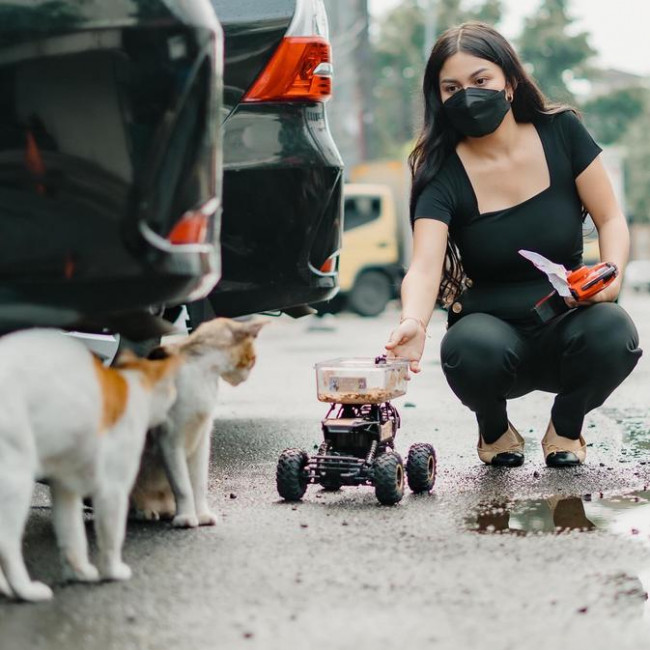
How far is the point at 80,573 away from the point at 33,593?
0.22 m

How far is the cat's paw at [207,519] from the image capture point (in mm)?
4336

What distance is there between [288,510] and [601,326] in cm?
148

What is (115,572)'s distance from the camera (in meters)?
3.59

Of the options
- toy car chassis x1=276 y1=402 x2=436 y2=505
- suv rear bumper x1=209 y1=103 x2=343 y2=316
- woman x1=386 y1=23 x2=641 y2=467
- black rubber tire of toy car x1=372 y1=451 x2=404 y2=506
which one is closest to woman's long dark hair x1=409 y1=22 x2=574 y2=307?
woman x1=386 y1=23 x2=641 y2=467

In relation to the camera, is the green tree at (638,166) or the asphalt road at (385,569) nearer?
the asphalt road at (385,569)

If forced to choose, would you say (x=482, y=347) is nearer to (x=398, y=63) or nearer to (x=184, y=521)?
(x=184, y=521)

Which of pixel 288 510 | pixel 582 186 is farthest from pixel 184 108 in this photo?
pixel 582 186

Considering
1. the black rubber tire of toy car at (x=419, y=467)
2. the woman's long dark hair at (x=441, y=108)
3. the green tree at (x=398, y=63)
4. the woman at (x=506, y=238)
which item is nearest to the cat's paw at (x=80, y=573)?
the black rubber tire of toy car at (x=419, y=467)

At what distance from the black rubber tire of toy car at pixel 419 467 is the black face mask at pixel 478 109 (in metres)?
1.34

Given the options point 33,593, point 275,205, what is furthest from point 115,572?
point 275,205

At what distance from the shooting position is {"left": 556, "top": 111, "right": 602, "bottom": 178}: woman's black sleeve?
5.54 metres

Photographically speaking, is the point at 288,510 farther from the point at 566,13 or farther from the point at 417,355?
the point at 566,13

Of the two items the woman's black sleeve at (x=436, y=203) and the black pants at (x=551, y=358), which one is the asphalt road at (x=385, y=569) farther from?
the woman's black sleeve at (x=436, y=203)

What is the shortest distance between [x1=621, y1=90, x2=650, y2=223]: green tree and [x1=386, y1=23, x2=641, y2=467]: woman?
6259 cm
